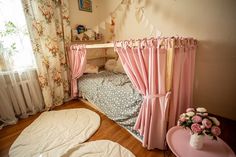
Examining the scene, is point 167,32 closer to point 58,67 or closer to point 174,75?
point 174,75

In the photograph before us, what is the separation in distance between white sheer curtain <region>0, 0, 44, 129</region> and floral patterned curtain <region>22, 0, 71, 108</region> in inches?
4.6

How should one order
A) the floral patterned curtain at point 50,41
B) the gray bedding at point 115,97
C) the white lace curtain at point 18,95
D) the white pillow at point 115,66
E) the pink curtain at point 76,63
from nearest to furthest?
the gray bedding at point 115,97, the white lace curtain at point 18,95, the floral patterned curtain at point 50,41, the pink curtain at point 76,63, the white pillow at point 115,66

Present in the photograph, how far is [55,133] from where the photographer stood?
180cm

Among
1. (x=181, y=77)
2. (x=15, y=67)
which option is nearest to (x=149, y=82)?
(x=181, y=77)

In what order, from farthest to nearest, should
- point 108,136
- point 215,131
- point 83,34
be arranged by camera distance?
point 83,34
point 108,136
point 215,131

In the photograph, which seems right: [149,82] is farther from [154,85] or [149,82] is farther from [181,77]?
[181,77]

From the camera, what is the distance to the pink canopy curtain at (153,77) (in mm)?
1237

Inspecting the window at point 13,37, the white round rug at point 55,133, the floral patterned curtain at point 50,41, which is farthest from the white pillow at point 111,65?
the window at point 13,37

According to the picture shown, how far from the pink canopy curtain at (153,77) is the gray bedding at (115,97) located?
0.19 metres

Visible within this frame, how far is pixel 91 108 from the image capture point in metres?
2.51

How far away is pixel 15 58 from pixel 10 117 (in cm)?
98

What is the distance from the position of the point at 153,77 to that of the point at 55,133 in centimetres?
159

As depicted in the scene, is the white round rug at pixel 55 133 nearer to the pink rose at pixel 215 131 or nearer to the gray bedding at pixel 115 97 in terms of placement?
the gray bedding at pixel 115 97

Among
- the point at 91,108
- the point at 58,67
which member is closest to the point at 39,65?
the point at 58,67
